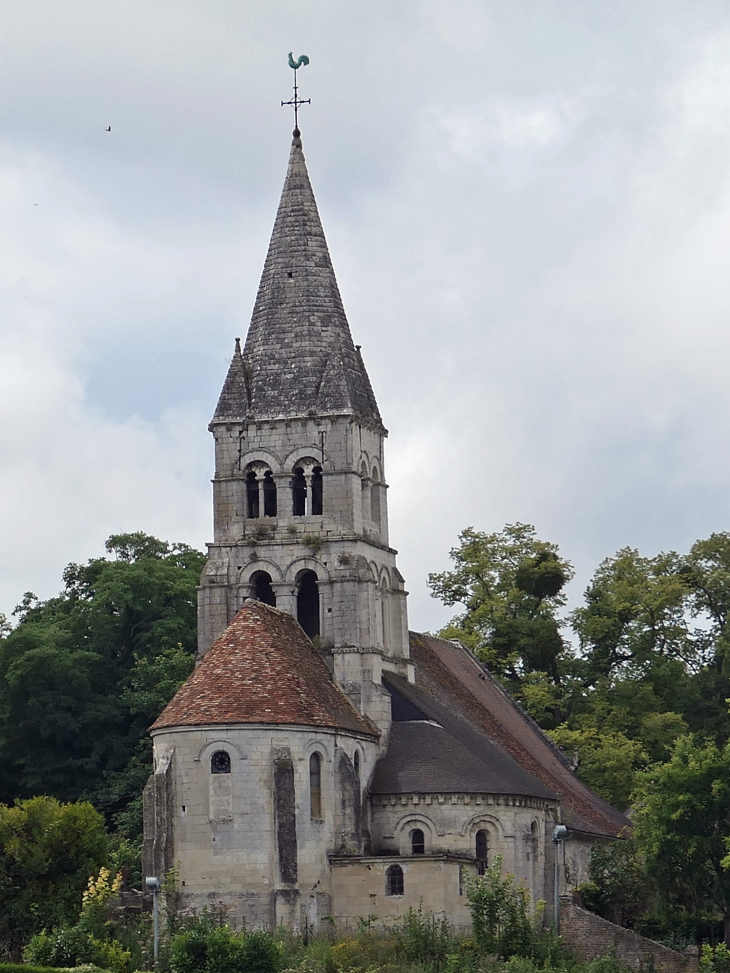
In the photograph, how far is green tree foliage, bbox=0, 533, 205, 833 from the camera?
83250 millimetres

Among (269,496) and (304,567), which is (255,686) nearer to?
(304,567)

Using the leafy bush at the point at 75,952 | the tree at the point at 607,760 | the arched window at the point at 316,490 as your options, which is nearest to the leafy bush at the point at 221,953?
the leafy bush at the point at 75,952

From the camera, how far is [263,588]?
74.8 meters

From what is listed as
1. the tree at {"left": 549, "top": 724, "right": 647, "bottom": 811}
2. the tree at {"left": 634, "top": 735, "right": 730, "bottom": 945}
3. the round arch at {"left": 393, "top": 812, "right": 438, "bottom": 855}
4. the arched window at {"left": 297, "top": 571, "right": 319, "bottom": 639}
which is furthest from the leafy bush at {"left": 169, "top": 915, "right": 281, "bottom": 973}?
the tree at {"left": 549, "top": 724, "right": 647, "bottom": 811}

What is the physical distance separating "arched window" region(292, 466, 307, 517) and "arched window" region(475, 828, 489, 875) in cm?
A: 1240

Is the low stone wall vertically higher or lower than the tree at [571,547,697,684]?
lower

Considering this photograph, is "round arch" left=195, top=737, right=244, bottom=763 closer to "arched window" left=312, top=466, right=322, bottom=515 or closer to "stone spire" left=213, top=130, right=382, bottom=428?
"arched window" left=312, top=466, right=322, bottom=515

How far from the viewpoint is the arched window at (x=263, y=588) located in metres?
74.4

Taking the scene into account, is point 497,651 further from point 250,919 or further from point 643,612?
point 250,919

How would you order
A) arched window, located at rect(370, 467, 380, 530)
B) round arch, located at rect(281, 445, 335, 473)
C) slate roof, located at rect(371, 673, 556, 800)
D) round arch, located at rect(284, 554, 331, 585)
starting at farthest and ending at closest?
arched window, located at rect(370, 467, 380, 530) → round arch, located at rect(281, 445, 335, 473) → round arch, located at rect(284, 554, 331, 585) → slate roof, located at rect(371, 673, 556, 800)

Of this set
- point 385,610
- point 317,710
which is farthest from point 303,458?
point 317,710

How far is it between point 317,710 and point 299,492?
33.3ft

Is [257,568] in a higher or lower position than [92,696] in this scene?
higher

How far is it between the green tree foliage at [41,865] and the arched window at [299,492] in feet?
44.5
